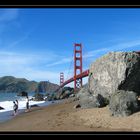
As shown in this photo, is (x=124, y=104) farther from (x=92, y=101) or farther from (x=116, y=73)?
(x=92, y=101)

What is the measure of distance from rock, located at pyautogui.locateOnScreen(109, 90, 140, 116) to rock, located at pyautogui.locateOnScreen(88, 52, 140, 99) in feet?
8.79

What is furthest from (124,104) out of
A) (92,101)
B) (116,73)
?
(92,101)

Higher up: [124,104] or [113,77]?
[113,77]

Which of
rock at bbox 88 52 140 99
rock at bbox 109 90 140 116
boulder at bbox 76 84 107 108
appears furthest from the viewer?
boulder at bbox 76 84 107 108

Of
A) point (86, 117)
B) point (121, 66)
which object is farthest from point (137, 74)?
point (86, 117)

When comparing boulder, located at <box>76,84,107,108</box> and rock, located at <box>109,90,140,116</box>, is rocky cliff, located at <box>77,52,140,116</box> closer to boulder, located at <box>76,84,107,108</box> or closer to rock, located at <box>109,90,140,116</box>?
boulder, located at <box>76,84,107,108</box>

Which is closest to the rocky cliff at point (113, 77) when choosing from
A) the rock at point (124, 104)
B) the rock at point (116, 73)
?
the rock at point (116, 73)

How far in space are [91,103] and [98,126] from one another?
4430 millimetres

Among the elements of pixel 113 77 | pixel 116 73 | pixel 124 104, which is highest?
pixel 116 73

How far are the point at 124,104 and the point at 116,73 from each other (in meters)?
3.55

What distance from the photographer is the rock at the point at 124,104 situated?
10477mm

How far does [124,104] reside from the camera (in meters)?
10.5

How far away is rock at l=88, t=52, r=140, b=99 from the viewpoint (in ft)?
43.9

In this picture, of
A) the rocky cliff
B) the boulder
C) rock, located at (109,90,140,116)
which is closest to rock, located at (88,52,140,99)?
the rocky cliff
